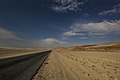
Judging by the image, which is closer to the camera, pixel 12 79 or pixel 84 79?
pixel 12 79

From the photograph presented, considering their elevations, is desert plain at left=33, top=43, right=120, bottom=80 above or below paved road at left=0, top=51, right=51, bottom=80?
below

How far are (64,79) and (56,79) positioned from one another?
0.60 meters

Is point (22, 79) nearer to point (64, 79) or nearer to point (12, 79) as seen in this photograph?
point (12, 79)

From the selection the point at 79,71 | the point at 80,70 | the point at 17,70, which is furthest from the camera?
the point at 80,70

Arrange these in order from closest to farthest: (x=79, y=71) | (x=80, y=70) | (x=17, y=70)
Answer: (x=17, y=70)
(x=79, y=71)
(x=80, y=70)

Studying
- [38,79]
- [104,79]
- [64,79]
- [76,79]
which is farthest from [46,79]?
[104,79]

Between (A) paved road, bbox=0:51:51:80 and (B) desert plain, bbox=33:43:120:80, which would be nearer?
(A) paved road, bbox=0:51:51:80

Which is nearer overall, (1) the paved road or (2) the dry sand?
(1) the paved road

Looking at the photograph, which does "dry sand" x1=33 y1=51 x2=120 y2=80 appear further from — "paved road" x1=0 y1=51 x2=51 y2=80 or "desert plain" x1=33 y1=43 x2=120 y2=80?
"paved road" x1=0 y1=51 x2=51 y2=80

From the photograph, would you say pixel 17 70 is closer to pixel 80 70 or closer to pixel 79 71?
pixel 79 71

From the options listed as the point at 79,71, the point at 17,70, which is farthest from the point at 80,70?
the point at 17,70

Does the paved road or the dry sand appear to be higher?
the paved road

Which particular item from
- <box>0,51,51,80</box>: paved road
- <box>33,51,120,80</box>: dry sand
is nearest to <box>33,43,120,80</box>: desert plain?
<box>33,51,120,80</box>: dry sand

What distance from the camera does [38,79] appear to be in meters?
11.2
